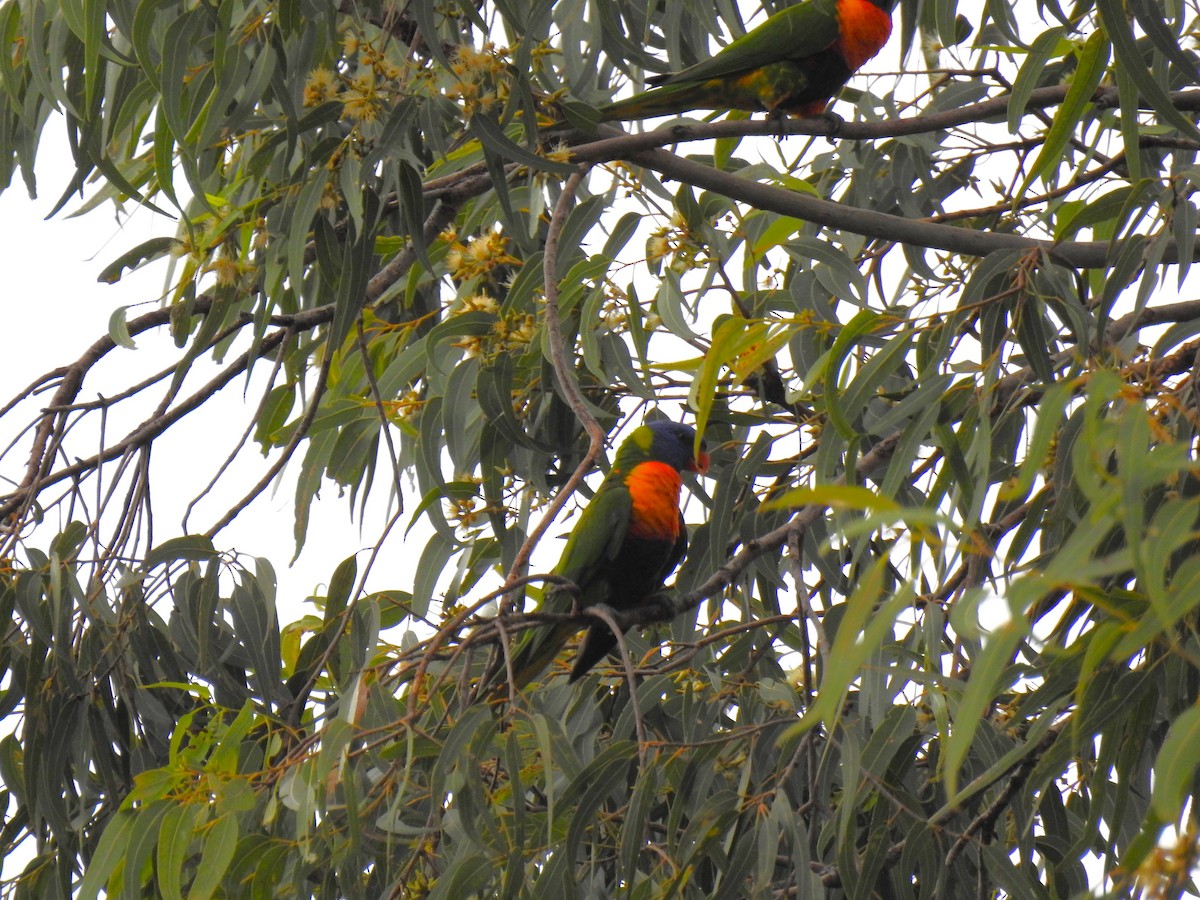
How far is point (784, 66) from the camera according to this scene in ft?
7.02

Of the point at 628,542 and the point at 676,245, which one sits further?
the point at 628,542

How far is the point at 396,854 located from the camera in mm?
1727

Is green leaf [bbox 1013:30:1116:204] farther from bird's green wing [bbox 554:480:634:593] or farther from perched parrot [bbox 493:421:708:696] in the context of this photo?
bird's green wing [bbox 554:480:634:593]

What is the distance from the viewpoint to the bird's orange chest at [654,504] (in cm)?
221

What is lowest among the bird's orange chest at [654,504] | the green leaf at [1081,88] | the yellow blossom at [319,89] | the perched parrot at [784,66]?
the bird's orange chest at [654,504]

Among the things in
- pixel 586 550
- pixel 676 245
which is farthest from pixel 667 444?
pixel 676 245

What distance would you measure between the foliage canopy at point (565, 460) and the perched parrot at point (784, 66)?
7cm

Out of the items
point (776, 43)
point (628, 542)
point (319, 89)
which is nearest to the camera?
point (319, 89)

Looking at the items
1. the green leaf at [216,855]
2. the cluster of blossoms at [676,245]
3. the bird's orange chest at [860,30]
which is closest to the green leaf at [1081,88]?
the cluster of blossoms at [676,245]

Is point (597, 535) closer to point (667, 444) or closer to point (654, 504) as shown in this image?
point (654, 504)

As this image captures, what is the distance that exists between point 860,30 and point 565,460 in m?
0.97

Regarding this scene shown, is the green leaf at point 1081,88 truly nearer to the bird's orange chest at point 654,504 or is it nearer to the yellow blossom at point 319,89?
the yellow blossom at point 319,89

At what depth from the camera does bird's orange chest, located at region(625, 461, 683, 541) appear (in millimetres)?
2213

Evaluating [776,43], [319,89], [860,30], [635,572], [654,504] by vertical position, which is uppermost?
[860,30]
